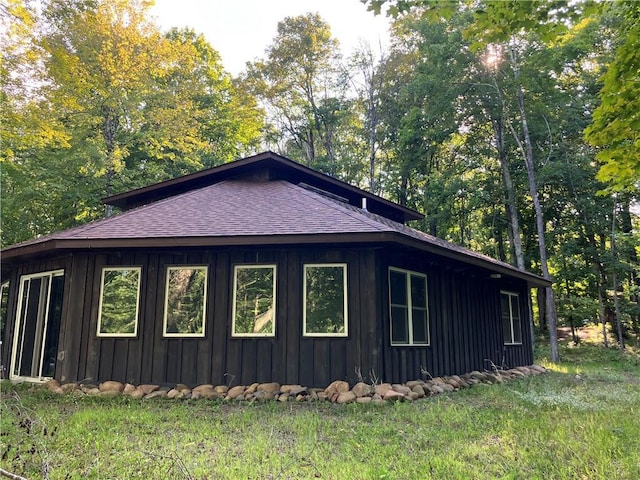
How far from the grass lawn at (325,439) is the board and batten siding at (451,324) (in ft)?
3.32

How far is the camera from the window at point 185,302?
24.4 ft

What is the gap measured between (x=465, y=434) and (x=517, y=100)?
14601 mm

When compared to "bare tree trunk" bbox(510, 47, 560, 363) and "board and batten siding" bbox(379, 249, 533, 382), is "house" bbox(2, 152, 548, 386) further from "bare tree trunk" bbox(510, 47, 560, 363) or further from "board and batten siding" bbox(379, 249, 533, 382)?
"bare tree trunk" bbox(510, 47, 560, 363)

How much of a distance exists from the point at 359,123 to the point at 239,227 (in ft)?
55.2

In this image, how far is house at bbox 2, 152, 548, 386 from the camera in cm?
703

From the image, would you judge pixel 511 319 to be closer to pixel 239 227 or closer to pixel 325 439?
pixel 239 227

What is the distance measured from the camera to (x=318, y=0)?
5336 mm

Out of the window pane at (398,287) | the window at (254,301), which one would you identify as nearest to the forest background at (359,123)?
the window pane at (398,287)

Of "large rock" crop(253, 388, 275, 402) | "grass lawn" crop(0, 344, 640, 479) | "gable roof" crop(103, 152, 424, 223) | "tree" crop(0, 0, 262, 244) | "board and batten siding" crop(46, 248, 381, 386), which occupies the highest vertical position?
"tree" crop(0, 0, 262, 244)

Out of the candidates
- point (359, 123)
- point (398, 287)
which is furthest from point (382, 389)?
point (359, 123)

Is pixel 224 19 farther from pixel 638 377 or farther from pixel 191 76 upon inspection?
pixel 638 377

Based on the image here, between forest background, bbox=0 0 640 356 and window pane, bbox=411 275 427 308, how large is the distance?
4302 millimetres

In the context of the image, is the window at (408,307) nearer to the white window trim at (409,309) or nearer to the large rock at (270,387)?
the white window trim at (409,309)

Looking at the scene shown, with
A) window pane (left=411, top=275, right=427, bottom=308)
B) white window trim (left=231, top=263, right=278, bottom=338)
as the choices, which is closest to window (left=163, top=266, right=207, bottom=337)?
white window trim (left=231, top=263, right=278, bottom=338)
